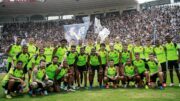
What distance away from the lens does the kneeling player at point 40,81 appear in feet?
32.2

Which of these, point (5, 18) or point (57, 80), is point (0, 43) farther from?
point (57, 80)

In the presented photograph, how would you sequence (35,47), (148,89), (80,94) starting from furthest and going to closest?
(35,47), (148,89), (80,94)

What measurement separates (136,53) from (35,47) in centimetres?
427

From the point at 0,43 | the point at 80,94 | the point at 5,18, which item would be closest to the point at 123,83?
the point at 80,94

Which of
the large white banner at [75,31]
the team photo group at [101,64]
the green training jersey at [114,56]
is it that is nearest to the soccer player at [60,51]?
the team photo group at [101,64]

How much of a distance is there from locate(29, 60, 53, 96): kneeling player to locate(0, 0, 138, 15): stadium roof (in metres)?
29.5

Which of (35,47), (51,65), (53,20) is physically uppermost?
(53,20)

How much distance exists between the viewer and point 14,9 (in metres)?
42.0

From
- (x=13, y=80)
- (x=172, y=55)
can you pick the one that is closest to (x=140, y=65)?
(x=172, y=55)

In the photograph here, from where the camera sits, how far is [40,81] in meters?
9.84

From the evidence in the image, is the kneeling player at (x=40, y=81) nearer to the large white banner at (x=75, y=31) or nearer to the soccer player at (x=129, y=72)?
the soccer player at (x=129, y=72)

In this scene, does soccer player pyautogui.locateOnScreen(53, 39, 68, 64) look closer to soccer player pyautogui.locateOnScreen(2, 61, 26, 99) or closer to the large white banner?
soccer player pyautogui.locateOnScreen(2, 61, 26, 99)

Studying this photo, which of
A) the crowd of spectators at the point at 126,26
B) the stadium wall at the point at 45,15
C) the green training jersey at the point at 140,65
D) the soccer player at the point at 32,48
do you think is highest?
the stadium wall at the point at 45,15

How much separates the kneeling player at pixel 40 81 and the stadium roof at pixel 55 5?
2953cm
